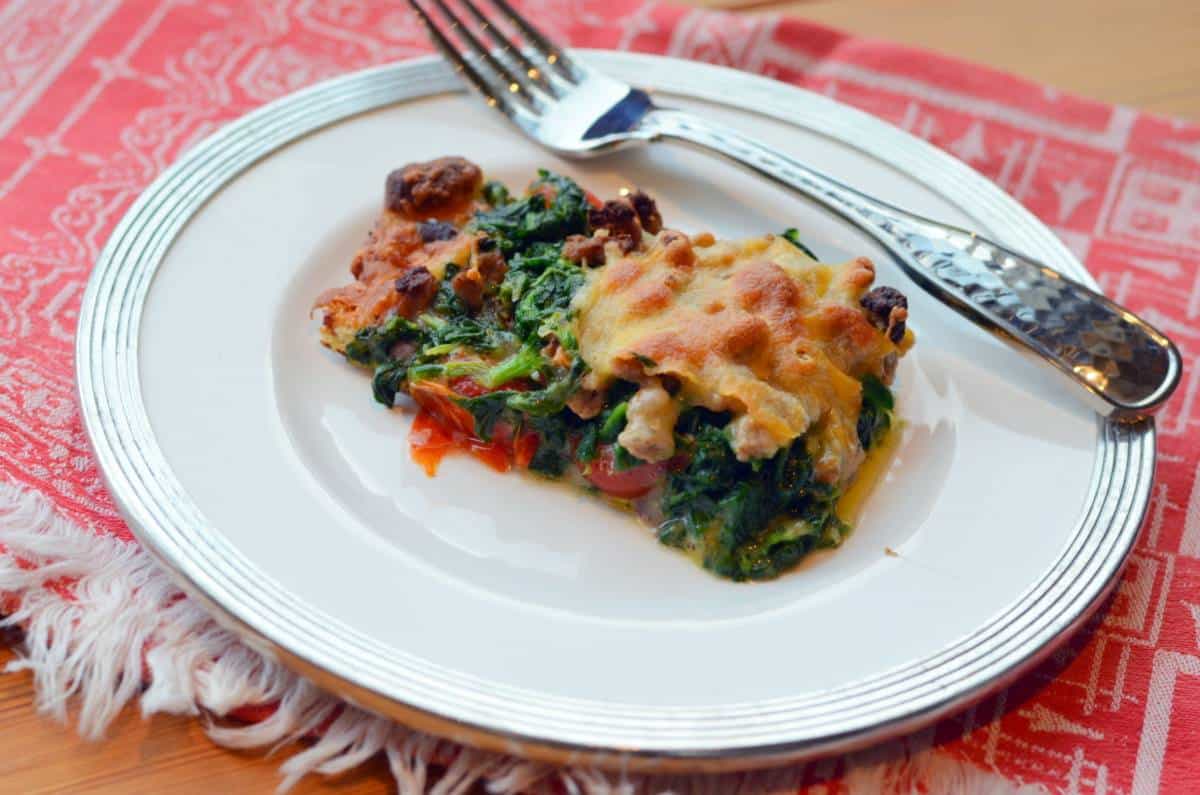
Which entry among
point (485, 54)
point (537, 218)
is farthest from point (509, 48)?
point (537, 218)

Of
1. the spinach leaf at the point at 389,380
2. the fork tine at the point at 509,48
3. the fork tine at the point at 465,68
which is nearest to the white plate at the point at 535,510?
the spinach leaf at the point at 389,380

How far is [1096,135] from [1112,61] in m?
0.59

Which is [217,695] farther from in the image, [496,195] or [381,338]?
Answer: [496,195]

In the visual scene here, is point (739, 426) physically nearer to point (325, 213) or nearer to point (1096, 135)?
point (325, 213)

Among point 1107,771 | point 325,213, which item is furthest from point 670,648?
point 325,213

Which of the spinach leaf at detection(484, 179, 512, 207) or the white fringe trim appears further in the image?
the spinach leaf at detection(484, 179, 512, 207)

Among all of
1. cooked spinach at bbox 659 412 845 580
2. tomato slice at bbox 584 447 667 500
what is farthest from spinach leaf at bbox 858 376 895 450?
tomato slice at bbox 584 447 667 500

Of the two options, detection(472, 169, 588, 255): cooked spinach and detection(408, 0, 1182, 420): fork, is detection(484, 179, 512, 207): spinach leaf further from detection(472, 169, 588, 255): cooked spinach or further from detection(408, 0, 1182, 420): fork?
detection(408, 0, 1182, 420): fork

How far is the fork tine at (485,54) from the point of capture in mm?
3564

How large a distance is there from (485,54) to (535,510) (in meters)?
1.56

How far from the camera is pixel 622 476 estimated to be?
8.71 feet

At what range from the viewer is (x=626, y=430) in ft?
8.33

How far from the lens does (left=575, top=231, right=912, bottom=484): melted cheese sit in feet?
8.23

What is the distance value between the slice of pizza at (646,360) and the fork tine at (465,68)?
22.6 inches
